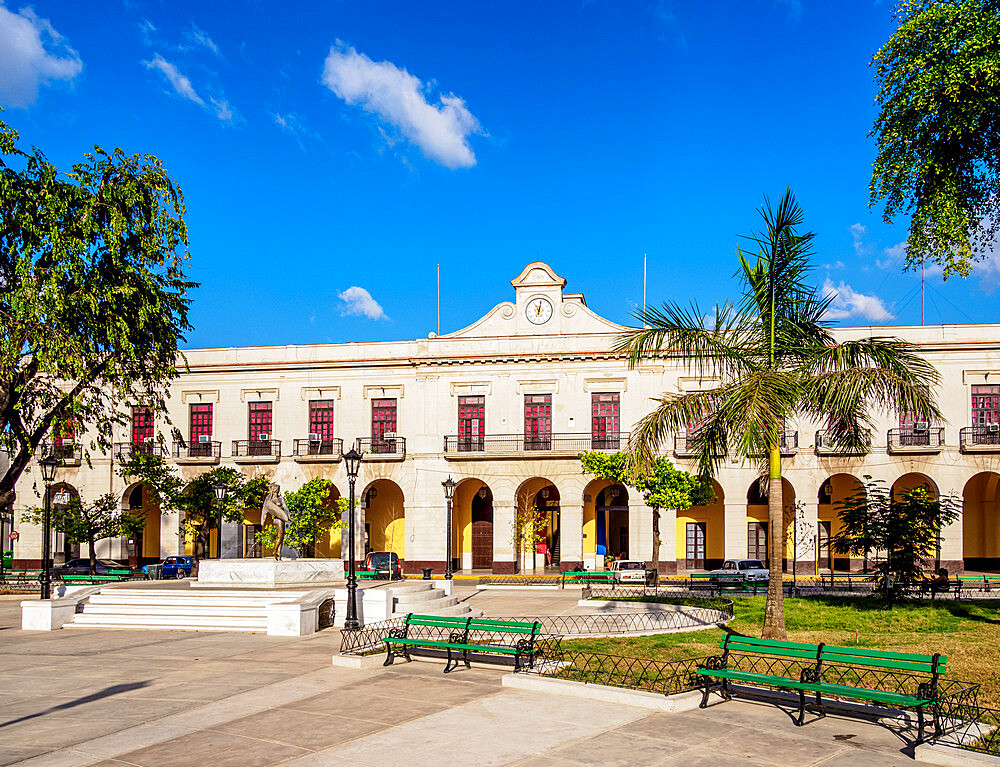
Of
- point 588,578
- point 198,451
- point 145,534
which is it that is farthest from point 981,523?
point 145,534

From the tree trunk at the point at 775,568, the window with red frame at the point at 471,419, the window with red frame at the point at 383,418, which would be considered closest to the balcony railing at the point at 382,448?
the window with red frame at the point at 383,418

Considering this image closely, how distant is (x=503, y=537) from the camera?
4041cm

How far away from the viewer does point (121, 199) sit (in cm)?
2256

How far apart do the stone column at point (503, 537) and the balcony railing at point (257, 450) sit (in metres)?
11.1

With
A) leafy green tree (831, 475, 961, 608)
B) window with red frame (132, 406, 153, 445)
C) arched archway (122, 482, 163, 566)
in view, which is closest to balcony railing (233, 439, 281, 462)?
window with red frame (132, 406, 153, 445)

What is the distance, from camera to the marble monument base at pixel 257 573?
24.0m

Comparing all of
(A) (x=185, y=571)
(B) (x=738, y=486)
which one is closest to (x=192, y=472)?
(A) (x=185, y=571)

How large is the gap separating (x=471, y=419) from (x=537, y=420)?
3.21m

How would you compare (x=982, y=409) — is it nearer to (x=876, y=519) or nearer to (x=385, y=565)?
(x=876, y=519)

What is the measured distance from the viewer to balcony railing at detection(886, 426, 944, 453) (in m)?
38.1

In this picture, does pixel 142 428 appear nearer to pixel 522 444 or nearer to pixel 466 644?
pixel 522 444

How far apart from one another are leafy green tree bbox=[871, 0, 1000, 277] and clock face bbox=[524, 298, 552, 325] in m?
25.4

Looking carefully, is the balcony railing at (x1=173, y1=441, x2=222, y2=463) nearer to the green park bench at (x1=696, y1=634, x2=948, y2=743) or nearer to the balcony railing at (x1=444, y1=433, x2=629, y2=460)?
the balcony railing at (x1=444, y1=433, x2=629, y2=460)

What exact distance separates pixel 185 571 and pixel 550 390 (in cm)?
1803
